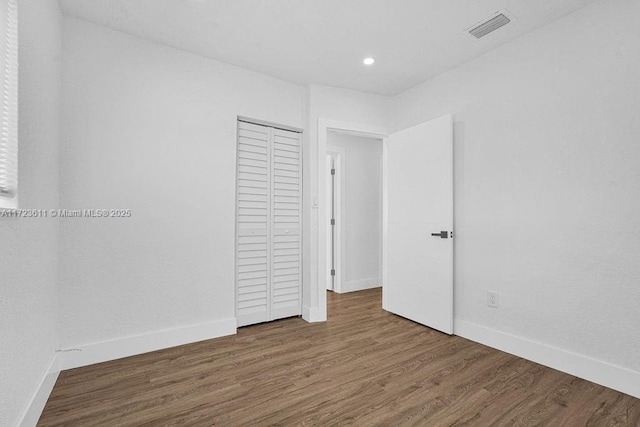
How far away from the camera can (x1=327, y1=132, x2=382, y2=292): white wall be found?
4555 millimetres

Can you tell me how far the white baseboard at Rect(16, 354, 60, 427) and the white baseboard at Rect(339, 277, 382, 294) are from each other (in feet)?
10.6

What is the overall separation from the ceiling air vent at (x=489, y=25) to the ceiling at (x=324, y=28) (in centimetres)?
5

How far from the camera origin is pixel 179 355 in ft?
7.76

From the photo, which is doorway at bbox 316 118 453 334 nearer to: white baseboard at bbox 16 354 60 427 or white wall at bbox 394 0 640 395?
white wall at bbox 394 0 640 395

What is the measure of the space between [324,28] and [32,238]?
7.49 ft

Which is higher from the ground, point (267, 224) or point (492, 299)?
point (267, 224)

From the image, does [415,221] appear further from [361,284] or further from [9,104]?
[9,104]

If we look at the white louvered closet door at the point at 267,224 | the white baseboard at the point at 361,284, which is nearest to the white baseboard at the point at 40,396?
the white louvered closet door at the point at 267,224

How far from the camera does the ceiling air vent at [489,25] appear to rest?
2.19 metres

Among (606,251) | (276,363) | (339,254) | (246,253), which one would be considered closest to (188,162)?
(246,253)

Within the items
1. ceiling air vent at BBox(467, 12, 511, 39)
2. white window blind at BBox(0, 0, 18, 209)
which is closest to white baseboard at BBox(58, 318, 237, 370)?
white window blind at BBox(0, 0, 18, 209)

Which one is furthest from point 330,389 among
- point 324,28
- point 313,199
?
point 324,28

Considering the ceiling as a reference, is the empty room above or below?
below

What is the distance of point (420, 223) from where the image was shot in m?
3.13
